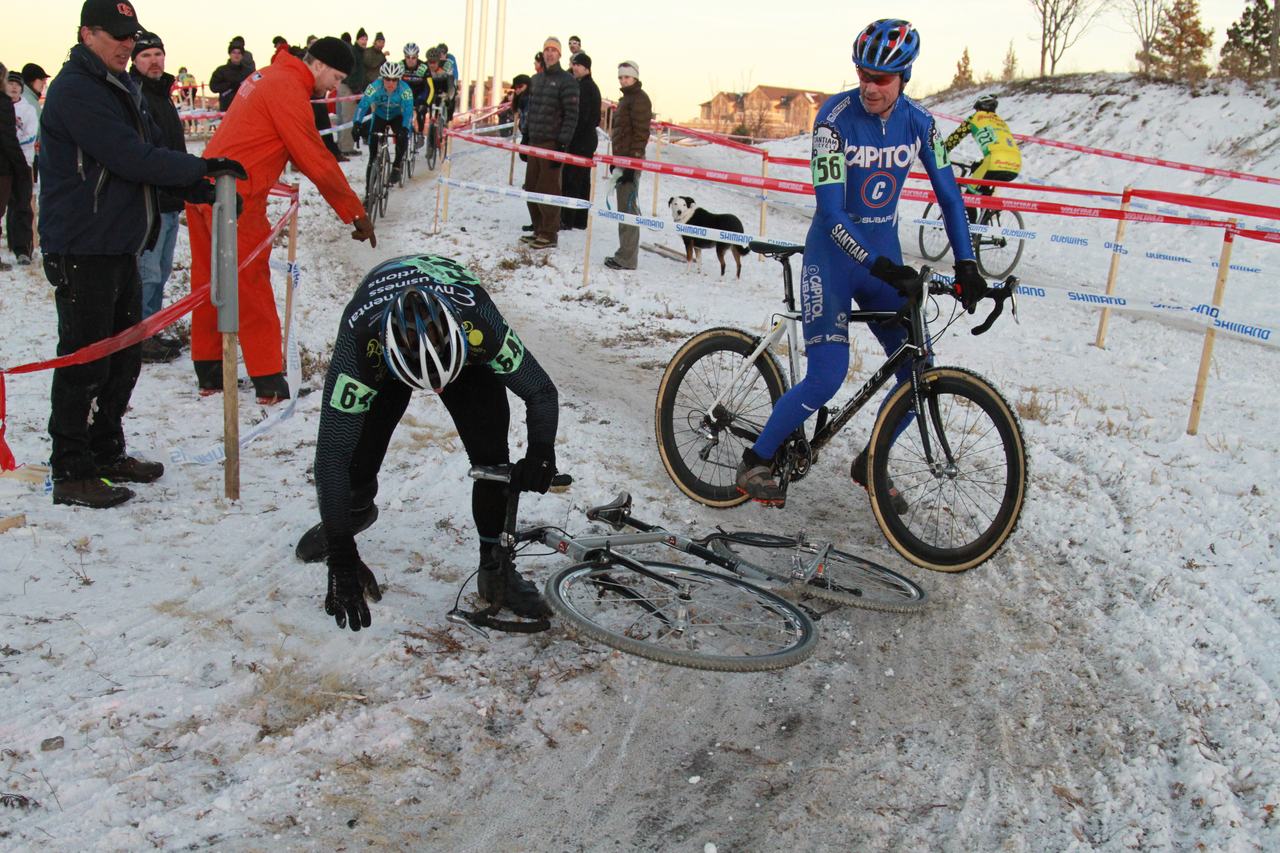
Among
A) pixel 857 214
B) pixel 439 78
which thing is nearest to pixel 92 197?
pixel 857 214

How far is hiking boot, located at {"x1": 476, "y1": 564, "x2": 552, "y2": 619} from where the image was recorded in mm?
4219

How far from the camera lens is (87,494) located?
200 inches

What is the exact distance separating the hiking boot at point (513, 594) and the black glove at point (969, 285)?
2279 millimetres

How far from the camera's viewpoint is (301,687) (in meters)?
3.64

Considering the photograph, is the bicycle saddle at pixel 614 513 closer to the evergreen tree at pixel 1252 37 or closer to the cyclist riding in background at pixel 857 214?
the cyclist riding in background at pixel 857 214

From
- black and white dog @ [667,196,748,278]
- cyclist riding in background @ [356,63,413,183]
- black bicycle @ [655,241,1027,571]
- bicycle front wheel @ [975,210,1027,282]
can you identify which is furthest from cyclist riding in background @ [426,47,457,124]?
black bicycle @ [655,241,1027,571]

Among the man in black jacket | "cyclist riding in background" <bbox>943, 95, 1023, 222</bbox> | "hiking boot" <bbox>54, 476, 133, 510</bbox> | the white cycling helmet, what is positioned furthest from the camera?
the man in black jacket

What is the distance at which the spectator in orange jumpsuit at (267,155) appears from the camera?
6.47 meters

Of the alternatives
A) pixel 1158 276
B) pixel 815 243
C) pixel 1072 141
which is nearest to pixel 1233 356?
pixel 1158 276

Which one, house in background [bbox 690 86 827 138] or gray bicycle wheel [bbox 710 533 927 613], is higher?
house in background [bbox 690 86 827 138]

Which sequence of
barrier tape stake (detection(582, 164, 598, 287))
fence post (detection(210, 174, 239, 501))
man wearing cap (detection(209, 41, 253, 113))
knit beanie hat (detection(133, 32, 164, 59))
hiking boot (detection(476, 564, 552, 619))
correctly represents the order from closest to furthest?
hiking boot (detection(476, 564, 552, 619)) → fence post (detection(210, 174, 239, 501)) → knit beanie hat (detection(133, 32, 164, 59)) → barrier tape stake (detection(582, 164, 598, 287)) → man wearing cap (detection(209, 41, 253, 113))

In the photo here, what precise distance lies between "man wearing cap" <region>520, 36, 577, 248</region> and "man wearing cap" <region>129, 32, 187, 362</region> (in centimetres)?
582

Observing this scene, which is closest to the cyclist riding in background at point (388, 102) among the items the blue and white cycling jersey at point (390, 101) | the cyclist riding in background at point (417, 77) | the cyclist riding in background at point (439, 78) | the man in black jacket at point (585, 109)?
the blue and white cycling jersey at point (390, 101)

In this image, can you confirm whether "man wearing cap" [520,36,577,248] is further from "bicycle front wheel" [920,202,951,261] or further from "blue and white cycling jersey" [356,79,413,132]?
"bicycle front wheel" [920,202,951,261]
